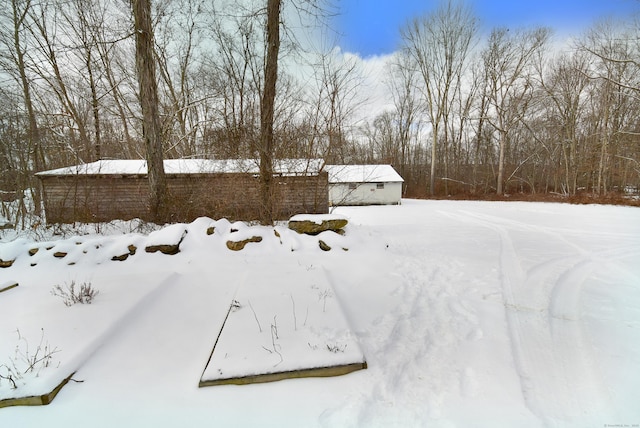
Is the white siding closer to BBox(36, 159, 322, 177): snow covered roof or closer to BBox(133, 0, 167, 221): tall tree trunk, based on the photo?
BBox(36, 159, 322, 177): snow covered roof

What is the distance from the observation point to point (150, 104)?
21.7 feet

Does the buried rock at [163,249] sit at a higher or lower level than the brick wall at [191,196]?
lower

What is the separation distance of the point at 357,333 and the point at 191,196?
804 centimetres

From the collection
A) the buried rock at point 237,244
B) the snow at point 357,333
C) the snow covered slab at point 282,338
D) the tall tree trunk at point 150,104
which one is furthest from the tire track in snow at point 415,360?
the tall tree trunk at point 150,104

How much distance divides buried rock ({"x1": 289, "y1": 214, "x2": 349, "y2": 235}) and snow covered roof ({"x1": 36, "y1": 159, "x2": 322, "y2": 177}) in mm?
1959

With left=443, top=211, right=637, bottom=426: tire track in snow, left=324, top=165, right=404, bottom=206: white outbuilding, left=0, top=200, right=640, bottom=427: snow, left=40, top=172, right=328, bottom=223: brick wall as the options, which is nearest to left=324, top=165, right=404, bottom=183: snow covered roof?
left=324, top=165, right=404, bottom=206: white outbuilding

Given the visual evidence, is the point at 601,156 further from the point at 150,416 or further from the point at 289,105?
the point at 150,416

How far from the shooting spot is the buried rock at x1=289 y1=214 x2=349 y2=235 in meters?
5.99

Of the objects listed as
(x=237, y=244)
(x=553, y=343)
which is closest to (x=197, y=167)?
(x=237, y=244)

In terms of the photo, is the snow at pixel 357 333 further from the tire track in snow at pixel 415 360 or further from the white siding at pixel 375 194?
the white siding at pixel 375 194

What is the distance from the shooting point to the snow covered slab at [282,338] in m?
2.17

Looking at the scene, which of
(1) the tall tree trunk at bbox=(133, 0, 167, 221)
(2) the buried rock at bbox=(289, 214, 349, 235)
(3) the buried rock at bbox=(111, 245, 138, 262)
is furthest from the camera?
(1) the tall tree trunk at bbox=(133, 0, 167, 221)

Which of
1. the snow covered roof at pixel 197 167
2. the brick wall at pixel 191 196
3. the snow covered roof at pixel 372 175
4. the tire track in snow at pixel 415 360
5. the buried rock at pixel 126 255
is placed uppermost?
the snow covered roof at pixel 372 175

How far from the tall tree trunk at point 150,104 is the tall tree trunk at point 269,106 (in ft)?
9.63
